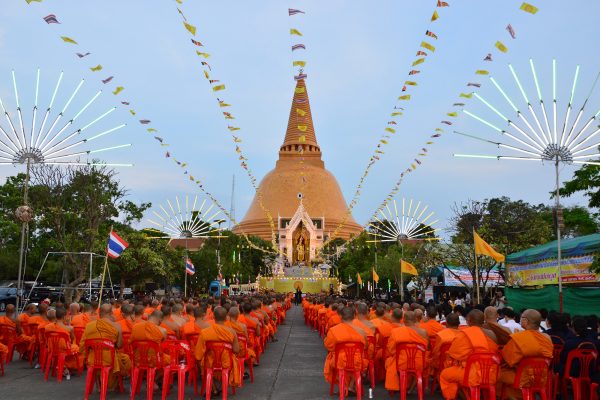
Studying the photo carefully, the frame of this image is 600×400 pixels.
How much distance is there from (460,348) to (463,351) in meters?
0.06

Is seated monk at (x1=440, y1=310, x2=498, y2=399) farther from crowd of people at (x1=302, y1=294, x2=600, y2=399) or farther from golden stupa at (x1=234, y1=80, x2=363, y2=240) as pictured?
golden stupa at (x1=234, y1=80, x2=363, y2=240)

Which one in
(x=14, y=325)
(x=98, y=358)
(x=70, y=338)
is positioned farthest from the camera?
(x=14, y=325)

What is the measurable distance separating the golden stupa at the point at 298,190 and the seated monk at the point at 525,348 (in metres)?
72.3

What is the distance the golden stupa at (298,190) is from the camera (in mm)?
82562

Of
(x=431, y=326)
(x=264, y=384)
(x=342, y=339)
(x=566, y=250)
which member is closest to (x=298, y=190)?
(x=566, y=250)

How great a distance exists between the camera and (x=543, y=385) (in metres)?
7.12

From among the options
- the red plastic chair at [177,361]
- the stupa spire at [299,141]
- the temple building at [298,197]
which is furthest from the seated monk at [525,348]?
the stupa spire at [299,141]

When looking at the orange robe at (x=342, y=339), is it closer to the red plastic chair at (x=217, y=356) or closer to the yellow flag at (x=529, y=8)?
the red plastic chair at (x=217, y=356)

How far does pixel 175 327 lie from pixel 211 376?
1751 millimetres

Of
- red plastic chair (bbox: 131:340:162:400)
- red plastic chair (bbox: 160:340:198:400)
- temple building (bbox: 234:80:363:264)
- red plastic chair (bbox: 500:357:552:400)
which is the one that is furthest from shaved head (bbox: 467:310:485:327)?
temple building (bbox: 234:80:363:264)

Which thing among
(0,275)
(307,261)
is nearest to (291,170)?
(307,261)

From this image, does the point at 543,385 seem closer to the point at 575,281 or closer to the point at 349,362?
the point at 349,362

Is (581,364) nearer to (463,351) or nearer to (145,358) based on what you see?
(463,351)

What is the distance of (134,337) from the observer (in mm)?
8328
